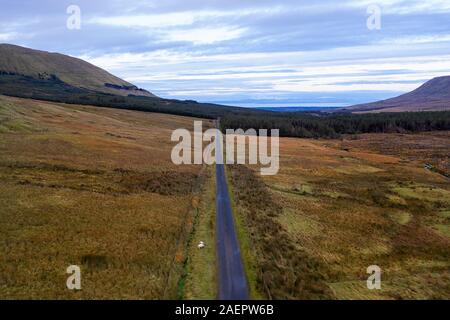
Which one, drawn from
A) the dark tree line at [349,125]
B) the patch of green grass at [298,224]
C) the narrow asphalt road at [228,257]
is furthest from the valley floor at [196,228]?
the dark tree line at [349,125]

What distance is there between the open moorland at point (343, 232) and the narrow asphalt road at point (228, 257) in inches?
34.1

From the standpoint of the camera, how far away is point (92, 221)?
3541 cm

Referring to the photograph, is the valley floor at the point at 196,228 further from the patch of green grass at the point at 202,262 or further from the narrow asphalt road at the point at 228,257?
the narrow asphalt road at the point at 228,257

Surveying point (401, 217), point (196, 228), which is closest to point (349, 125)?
point (401, 217)

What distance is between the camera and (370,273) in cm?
2864

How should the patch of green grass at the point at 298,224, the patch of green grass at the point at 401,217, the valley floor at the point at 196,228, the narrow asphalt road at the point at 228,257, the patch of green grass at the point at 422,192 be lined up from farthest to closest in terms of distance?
the patch of green grass at the point at 422,192 → the patch of green grass at the point at 401,217 → the patch of green grass at the point at 298,224 → the valley floor at the point at 196,228 → the narrow asphalt road at the point at 228,257

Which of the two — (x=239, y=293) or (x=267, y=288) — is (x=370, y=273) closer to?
(x=267, y=288)

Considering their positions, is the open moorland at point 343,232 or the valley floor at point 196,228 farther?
the open moorland at point 343,232

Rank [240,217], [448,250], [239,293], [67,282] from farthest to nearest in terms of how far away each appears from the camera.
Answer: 1. [240,217]
2. [448,250]
3. [67,282]
4. [239,293]

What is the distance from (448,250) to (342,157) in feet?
208

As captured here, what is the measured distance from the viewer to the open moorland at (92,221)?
24.1 m

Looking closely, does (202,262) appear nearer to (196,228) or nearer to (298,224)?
(196,228)

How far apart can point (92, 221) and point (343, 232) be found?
24.2 metres

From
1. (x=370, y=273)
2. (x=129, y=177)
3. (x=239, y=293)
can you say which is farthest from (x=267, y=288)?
(x=129, y=177)
